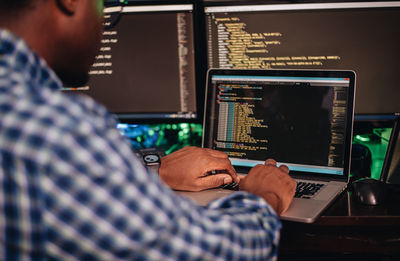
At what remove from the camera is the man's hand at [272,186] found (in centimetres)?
79

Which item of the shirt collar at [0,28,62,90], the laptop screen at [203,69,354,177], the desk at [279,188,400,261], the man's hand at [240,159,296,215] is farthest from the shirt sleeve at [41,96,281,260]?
the laptop screen at [203,69,354,177]

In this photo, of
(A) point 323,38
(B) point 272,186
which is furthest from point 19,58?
(A) point 323,38

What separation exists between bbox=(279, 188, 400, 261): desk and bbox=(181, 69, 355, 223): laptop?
0.41 feet

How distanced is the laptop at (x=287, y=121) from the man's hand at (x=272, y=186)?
0.16m

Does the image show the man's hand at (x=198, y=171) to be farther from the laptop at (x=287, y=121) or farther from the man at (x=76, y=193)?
the man at (x=76, y=193)

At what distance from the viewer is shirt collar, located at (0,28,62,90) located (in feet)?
1.56

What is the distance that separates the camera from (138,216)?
1.40 ft

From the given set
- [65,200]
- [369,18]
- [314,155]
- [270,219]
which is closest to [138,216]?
[65,200]

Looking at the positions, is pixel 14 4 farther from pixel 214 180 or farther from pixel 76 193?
pixel 214 180

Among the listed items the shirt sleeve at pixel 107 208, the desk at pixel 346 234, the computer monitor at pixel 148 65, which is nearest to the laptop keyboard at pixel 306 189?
the desk at pixel 346 234

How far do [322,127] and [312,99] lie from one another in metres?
0.08

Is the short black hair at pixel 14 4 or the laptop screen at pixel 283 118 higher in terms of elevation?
the short black hair at pixel 14 4

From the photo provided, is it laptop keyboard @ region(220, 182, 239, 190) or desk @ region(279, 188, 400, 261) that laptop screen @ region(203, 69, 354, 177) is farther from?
desk @ region(279, 188, 400, 261)

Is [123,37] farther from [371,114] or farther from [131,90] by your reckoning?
[371,114]
